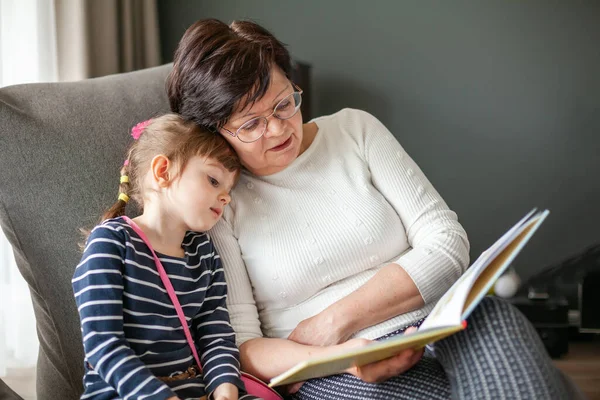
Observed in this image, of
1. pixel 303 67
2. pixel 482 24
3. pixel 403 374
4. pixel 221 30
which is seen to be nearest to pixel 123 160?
pixel 221 30

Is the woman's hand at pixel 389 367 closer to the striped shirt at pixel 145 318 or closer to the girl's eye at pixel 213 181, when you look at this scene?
the striped shirt at pixel 145 318

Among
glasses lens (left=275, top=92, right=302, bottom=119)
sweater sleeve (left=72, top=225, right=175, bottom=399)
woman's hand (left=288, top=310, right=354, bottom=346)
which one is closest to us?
sweater sleeve (left=72, top=225, right=175, bottom=399)

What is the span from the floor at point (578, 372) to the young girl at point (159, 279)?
3.69 ft

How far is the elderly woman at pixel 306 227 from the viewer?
134 cm

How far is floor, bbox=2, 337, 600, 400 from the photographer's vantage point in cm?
222

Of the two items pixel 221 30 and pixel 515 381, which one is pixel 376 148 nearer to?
pixel 221 30

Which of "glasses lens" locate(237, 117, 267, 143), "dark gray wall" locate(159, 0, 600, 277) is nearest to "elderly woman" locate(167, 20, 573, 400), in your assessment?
"glasses lens" locate(237, 117, 267, 143)

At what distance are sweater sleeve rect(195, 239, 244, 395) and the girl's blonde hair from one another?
0.68 ft

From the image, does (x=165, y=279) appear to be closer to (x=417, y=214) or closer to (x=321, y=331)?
(x=321, y=331)

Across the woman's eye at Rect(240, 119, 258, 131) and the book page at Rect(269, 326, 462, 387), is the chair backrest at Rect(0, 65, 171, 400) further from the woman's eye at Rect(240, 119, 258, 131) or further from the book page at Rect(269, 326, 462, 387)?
the book page at Rect(269, 326, 462, 387)

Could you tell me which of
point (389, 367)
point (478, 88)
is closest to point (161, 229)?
point (389, 367)

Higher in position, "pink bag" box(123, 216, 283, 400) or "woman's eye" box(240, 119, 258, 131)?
"woman's eye" box(240, 119, 258, 131)

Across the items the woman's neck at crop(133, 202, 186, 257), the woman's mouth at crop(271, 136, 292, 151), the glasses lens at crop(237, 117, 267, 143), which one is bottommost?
the woman's neck at crop(133, 202, 186, 257)

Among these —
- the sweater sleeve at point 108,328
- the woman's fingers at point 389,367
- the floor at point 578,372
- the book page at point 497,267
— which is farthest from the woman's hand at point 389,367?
the floor at point 578,372
